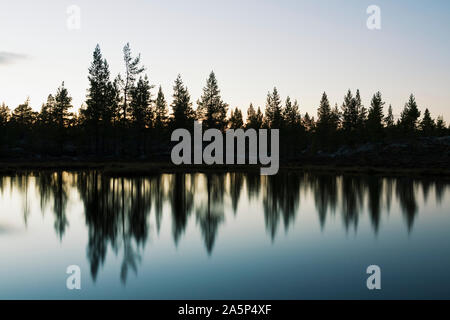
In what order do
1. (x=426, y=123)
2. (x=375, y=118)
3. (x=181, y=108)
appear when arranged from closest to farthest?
(x=181, y=108), (x=375, y=118), (x=426, y=123)

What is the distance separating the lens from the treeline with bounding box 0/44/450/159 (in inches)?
2751

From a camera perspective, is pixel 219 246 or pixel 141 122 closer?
pixel 219 246

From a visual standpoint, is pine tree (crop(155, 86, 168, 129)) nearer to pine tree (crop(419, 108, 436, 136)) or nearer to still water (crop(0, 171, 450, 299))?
still water (crop(0, 171, 450, 299))

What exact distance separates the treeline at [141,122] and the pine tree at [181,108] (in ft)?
0.84

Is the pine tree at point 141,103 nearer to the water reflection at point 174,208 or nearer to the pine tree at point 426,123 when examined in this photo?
the water reflection at point 174,208

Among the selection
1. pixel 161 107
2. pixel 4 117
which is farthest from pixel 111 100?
pixel 4 117

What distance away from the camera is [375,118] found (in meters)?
110

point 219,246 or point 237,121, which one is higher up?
point 237,121

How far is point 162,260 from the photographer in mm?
12148

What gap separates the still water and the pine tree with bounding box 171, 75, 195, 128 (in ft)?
204

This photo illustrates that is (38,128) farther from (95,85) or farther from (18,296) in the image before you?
(18,296)

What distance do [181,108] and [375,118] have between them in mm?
63240

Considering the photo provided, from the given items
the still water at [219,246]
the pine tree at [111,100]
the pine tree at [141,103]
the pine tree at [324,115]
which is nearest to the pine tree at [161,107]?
the pine tree at [141,103]

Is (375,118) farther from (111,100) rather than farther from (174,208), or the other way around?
(174,208)
